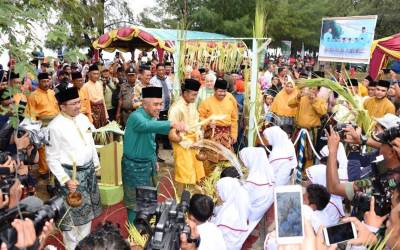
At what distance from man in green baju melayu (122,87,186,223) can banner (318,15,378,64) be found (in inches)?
151

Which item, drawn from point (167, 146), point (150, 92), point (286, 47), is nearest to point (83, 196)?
point (150, 92)

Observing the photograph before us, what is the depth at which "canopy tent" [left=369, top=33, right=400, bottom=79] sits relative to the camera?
11.4 m

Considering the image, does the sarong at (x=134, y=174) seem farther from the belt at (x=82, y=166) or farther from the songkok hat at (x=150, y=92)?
the songkok hat at (x=150, y=92)

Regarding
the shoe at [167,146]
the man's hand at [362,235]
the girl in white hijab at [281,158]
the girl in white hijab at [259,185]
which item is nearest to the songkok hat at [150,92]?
the girl in white hijab at [259,185]

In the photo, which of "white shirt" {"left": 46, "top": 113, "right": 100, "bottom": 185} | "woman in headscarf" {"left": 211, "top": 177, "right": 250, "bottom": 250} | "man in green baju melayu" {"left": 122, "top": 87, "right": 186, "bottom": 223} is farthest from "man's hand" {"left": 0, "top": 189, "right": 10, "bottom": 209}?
"woman in headscarf" {"left": 211, "top": 177, "right": 250, "bottom": 250}

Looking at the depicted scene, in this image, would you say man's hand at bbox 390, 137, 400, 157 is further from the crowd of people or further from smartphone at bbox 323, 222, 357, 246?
smartphone at bbox 323, 222, 357, 246

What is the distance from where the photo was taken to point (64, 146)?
3.28 m

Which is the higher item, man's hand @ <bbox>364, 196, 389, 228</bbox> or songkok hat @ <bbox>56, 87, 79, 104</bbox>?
songkok hat @ <bbox>56, 87, 79, 104</bbox>

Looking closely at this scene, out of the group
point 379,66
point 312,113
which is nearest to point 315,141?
point 312,113

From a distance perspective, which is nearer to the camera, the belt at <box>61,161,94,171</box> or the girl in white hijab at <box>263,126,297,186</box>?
the belt at <box>61,161,94,171</box>

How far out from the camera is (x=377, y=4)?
969 inches

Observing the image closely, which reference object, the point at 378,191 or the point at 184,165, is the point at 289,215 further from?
the point at 184,165

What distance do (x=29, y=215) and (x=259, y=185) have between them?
106 inches

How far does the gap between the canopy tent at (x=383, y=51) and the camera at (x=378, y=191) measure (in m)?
9.52
